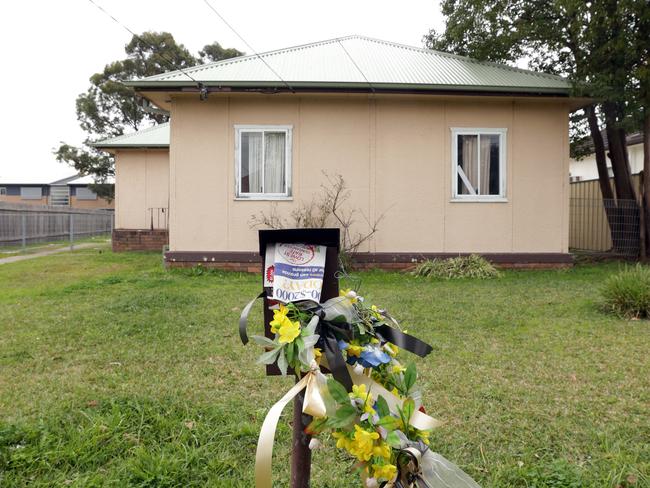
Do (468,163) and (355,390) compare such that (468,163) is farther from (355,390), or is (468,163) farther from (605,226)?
(355,390)

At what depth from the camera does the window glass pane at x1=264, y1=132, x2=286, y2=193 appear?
36.1 ft

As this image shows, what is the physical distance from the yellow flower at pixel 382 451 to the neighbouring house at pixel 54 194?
4813 centimetres

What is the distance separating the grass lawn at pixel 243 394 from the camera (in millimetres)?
2920

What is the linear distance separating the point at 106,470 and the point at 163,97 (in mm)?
9159

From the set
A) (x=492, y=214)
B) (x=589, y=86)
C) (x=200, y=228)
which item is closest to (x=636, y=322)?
(x=492, y=214)

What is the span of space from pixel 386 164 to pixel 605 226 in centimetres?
699

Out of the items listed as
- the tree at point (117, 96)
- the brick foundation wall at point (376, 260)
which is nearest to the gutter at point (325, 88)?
the brick foundation wall at point (376, 260)

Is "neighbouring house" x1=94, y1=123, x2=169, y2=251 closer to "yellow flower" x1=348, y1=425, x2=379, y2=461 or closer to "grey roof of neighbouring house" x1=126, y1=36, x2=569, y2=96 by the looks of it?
"grey roof of neighbouring house" x1=126, y1=36, x2=569, y2=96

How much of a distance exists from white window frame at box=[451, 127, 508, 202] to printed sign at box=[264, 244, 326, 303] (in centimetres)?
952

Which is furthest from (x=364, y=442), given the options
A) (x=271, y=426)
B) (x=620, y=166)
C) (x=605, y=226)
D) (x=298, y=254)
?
(x=605, y=226)

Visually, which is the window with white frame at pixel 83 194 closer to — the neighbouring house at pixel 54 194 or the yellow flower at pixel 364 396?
the neighbouring house at pixel 54 194

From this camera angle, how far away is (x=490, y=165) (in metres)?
11.2

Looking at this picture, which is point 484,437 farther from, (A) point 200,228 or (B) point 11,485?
(A) point 200,228

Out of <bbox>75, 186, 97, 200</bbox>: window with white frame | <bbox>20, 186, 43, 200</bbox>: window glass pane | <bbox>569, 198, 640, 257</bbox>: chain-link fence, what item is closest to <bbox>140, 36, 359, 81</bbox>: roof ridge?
<bbox>569, 198, 640, 257</bbox>: chain-link fence
